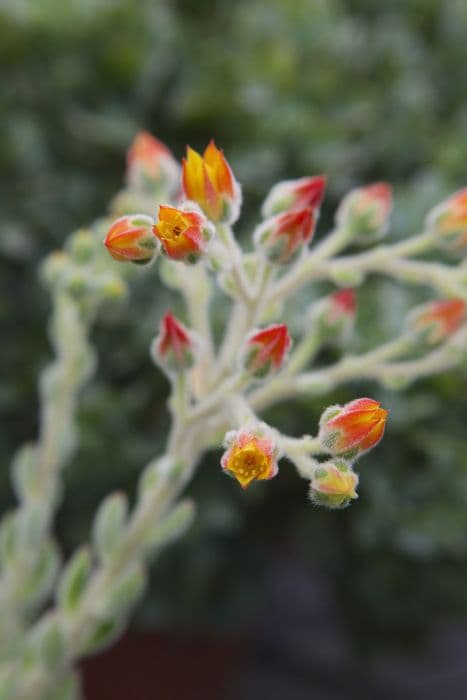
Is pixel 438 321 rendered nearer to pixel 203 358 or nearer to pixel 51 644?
pixel 203 358

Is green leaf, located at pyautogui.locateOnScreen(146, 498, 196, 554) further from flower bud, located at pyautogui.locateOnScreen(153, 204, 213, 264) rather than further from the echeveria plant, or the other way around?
flower bud, located at pyautogui.locateOnScreen(153, 204, 213, 264)

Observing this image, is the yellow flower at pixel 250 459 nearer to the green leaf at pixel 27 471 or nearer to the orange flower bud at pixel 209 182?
the orange flower bud at pixel 209 182

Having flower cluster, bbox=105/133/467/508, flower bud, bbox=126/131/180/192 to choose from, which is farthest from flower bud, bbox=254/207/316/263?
flower bud, bbox=126/131/180/192

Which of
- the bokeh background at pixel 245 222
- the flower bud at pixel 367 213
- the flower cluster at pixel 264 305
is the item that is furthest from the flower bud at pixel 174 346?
the bokeh background at pixel 245 222

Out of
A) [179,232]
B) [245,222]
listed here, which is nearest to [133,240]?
[179,232]

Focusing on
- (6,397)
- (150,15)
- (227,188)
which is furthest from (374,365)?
(150,15)

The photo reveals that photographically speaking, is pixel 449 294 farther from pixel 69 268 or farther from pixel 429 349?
pixel 69 268
